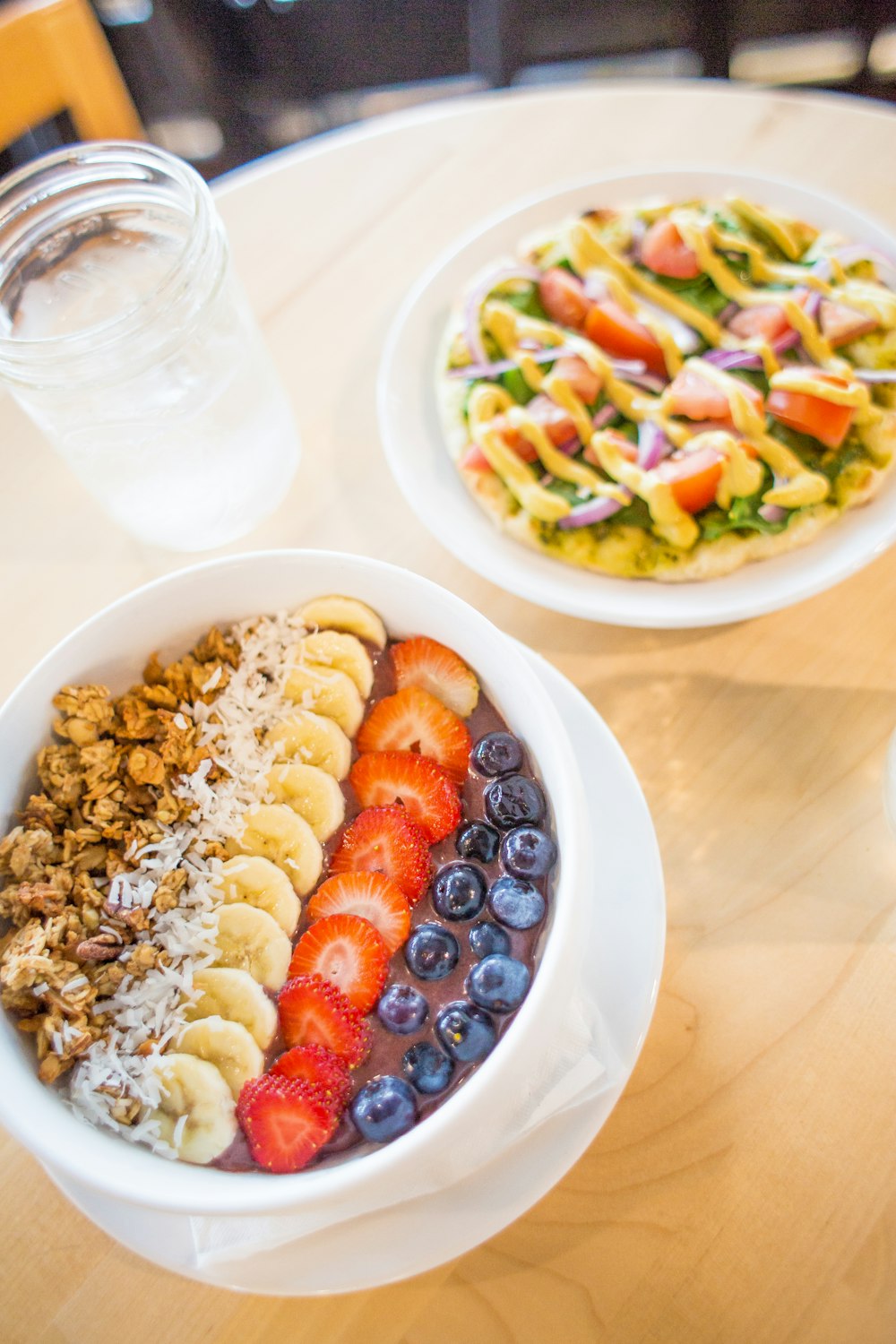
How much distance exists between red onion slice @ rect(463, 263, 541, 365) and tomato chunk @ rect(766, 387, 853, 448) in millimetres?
366

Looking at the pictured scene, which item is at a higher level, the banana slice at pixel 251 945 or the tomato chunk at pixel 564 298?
the tomato chunk at pixel 564 298

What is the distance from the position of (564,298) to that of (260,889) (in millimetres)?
885

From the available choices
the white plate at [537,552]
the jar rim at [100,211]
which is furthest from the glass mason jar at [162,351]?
the white plate at [537,552]

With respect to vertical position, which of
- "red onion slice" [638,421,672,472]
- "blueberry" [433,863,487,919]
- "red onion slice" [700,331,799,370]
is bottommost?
"blueberry" [433,863,487,919]

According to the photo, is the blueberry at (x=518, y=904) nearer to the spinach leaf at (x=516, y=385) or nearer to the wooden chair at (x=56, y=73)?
the spinach leaf at (x=516, y=385)

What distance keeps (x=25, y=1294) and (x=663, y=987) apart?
60 centimetres

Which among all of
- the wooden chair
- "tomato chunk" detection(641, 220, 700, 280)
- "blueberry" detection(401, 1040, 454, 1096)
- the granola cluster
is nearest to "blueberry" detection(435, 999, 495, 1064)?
"blueberry" detection(401, 1040, 454, 1096)

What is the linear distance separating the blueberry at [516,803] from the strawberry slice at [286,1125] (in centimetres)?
25

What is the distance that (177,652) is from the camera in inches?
33.5

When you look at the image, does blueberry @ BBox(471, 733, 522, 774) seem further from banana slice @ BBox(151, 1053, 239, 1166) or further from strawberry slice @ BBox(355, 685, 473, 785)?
banana slice @ BBox(151, 1053, 239, 1166)

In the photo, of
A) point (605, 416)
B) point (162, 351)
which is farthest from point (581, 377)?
point (162, 351)

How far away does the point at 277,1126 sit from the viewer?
2.18 feet

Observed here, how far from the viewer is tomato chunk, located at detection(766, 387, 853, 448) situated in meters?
1.08

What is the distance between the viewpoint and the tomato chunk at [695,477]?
3.45ft
